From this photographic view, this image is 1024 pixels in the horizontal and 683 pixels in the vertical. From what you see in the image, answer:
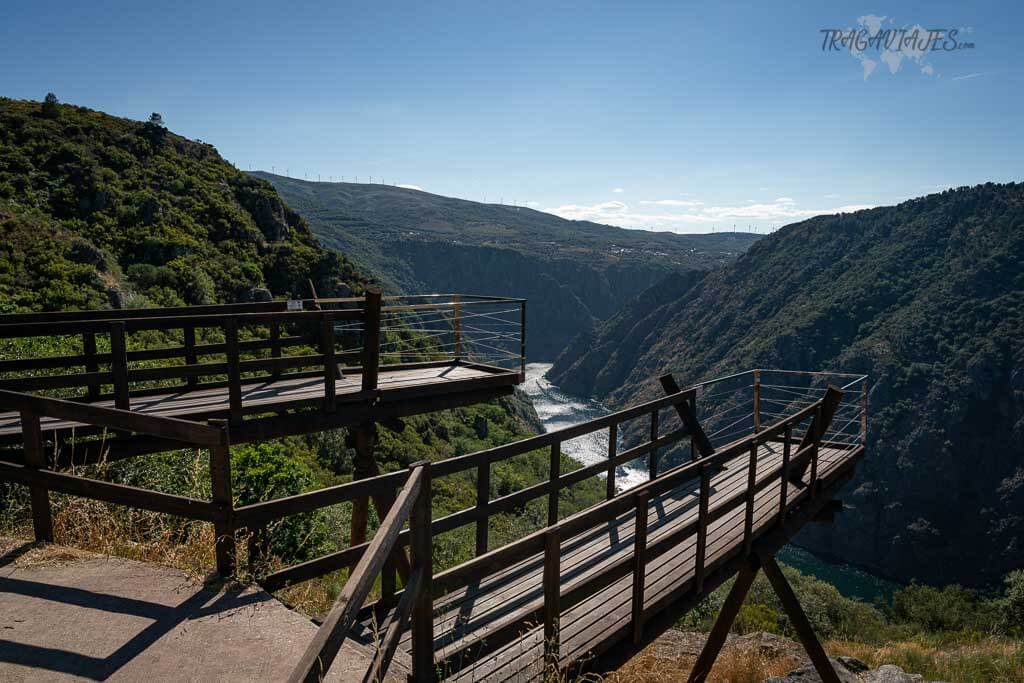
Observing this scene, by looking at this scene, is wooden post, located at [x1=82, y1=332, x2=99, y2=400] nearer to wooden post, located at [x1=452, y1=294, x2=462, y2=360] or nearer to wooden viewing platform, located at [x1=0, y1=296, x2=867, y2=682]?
wooden viewing platform, located at [x1=0, y1=296, x2=867, y2=682]

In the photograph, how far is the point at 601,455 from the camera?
6175 cm

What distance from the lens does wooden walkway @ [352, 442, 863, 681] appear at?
3.33m

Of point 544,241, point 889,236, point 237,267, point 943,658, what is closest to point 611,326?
point 889,236

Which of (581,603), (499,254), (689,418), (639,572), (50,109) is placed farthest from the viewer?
(499,254)

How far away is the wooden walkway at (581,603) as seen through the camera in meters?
3.33

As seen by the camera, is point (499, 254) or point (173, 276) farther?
point (499, 254)

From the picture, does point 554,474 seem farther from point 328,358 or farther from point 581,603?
point 328,358

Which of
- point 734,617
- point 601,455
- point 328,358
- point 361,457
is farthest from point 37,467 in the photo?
point 601,455

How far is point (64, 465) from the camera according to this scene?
4.85 meters

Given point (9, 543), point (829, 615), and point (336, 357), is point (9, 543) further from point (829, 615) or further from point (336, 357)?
point (829, 615)

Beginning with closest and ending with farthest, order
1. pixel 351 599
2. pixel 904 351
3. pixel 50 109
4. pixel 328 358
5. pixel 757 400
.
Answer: pixel 351 599, pixel 328 358, pixel 757 400, pixel 50 109, pixel 904 351

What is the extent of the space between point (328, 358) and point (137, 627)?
2.85m

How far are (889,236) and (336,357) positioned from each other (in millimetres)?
97674

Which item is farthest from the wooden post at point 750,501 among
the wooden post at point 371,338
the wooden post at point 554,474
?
the wooden post at point 371,338
